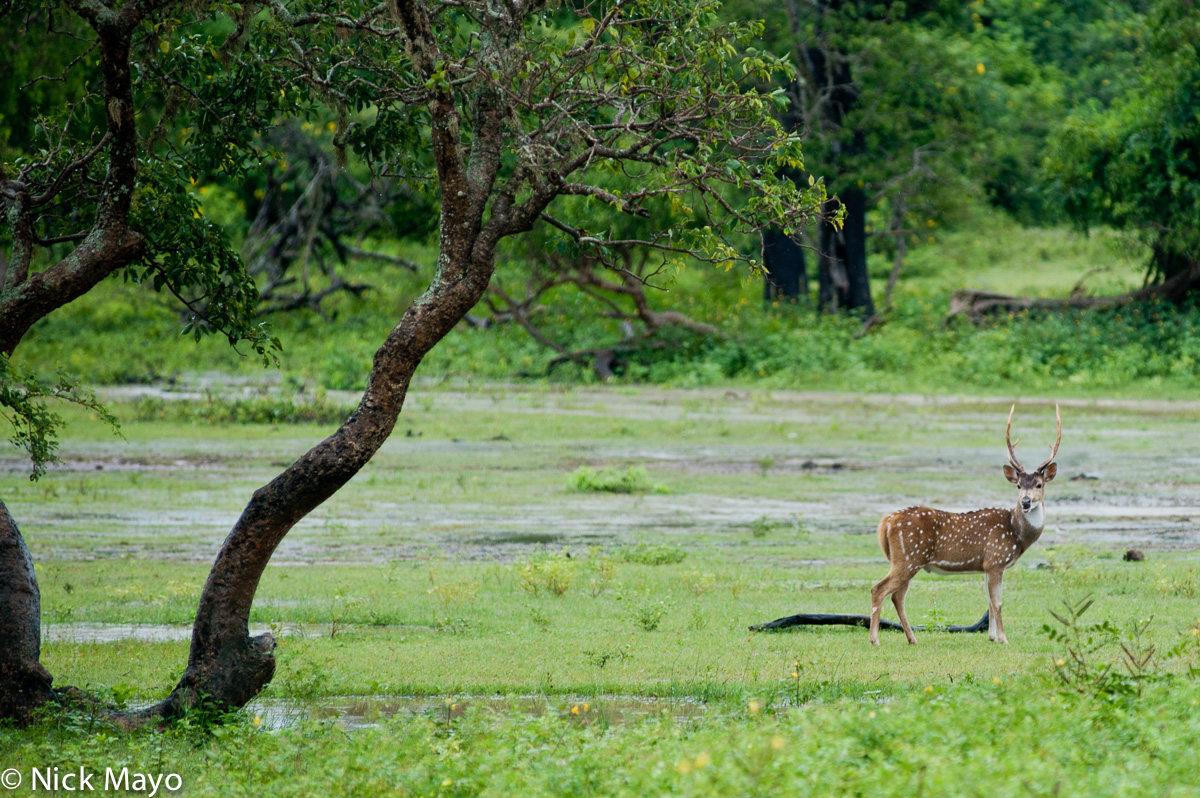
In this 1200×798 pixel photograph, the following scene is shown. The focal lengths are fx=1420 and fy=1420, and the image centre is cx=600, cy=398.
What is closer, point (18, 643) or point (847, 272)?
point (18, 643)

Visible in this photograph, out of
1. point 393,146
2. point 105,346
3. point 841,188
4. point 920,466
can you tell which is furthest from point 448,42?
point 105,346

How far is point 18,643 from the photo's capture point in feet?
28.0

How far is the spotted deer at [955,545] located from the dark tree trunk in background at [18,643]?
5970mm

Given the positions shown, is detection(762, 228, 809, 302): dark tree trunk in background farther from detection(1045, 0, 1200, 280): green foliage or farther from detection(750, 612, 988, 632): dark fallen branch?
detection(750, 612, 988, 632): dark fallen branch

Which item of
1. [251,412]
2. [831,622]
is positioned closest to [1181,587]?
[831,622]

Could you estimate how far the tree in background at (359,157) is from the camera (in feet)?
28.5

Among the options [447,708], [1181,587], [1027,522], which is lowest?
[1181,587]

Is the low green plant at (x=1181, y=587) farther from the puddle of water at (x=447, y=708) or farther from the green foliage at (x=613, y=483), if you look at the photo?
the green foliage at (x=613, y=483)

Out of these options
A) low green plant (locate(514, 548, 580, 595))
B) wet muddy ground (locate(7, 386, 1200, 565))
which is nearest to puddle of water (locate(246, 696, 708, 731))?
low green plant (locate(514, 548, 580, 595))

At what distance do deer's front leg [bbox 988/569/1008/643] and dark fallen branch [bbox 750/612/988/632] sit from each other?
Result: 0.95 ft

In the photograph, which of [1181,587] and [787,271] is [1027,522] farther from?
[787,271]

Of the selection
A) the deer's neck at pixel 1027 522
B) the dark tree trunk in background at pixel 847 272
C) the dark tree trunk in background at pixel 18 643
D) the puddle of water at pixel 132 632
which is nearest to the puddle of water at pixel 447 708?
the dark tree trunk in background at pixel 18 643

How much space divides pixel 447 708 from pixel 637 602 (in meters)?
3.79

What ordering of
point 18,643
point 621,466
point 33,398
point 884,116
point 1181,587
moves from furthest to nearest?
1. point 884,116
2. point 621,466
3. point 1181,587
4. point 33,398
5. point 18,643
